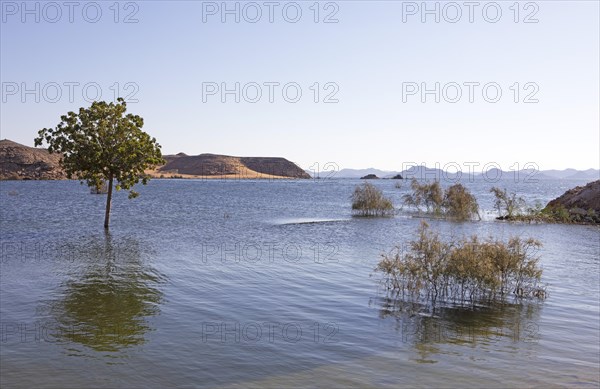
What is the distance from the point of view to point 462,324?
49.4 feet

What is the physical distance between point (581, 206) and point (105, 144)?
48.3 meters

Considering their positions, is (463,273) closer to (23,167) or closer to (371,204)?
(371,204)

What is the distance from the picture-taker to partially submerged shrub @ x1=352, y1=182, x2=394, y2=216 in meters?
55.6

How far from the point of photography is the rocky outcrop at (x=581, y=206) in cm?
4997

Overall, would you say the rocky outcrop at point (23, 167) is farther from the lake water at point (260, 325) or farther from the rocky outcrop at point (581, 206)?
the lake water at point (260, 325)

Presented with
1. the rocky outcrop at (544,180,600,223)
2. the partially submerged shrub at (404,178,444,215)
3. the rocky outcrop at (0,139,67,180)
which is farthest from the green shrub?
the rocky outcrop at (0,139,67,180)

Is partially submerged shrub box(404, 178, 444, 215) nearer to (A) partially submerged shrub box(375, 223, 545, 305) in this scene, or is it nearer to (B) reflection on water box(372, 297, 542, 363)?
(A) partially submerged shrub box(375, 223, 545, 305)

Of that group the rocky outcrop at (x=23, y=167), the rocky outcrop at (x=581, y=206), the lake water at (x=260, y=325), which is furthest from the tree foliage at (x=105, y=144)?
the rocky outcrop at (x=23, y=167)

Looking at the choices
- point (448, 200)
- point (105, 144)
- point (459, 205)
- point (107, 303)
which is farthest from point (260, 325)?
point (448, 200)

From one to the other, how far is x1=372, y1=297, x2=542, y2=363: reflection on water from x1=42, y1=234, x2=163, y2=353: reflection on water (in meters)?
7.30

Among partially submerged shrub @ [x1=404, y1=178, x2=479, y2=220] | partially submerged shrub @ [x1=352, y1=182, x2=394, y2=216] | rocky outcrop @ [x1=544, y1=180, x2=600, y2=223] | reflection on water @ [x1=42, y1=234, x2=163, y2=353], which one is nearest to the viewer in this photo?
reflection on water @ [x1=42, y1=234, x2=163, y2=353]

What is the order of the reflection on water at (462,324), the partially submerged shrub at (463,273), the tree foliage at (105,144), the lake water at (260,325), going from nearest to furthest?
the lake water at (260,325), the reflection on water at (462,324), the partially submerged shrub at (463,273), the tree foliage at (105,144)

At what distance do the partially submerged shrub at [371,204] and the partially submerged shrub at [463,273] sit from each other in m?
36.4

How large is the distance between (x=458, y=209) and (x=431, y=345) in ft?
134
